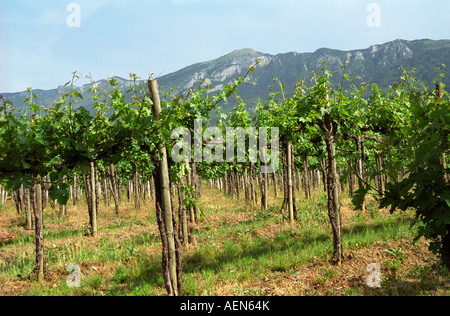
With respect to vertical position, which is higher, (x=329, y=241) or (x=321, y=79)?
(x=321, y=79)

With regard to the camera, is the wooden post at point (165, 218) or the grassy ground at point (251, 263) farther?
the grassy ground at point (251, 263)

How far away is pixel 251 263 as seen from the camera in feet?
21.8

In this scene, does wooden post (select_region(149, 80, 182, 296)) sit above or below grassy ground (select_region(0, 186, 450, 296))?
above

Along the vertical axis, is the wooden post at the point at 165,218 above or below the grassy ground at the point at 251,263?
above

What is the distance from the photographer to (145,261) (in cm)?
771

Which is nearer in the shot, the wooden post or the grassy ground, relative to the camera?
the wooden post

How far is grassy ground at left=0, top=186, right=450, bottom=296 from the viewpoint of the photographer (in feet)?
17.3

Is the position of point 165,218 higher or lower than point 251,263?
higher

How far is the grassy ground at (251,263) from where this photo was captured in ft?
17.3

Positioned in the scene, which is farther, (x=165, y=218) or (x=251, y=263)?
(x=251, y=263)
